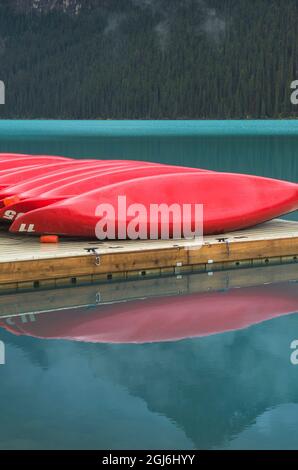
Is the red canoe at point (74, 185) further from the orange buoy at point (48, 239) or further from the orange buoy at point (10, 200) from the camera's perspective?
the orange buoy at point (48, 239)

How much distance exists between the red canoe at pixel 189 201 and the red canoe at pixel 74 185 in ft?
1.49

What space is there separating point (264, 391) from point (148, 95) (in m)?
176

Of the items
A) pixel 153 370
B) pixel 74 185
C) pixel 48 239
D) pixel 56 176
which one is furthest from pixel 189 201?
pixel 153 370

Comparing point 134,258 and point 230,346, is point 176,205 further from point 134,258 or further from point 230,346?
point 230,346

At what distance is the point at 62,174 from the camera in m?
20.7

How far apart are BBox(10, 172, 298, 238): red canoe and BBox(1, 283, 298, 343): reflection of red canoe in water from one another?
230 cm

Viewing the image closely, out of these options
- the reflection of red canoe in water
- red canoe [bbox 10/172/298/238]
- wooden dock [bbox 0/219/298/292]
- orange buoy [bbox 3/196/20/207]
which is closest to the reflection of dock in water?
the reflection of red canoe in water

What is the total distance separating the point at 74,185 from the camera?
19.2m

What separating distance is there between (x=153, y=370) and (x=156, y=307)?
364 cm

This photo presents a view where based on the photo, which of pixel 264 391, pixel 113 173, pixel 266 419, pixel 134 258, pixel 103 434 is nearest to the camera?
pixel 103 434

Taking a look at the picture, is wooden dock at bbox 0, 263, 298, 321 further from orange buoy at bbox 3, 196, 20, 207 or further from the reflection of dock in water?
orange buoy at bbox 3, 196, 20, 207

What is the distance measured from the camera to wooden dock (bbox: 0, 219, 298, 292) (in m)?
16.0

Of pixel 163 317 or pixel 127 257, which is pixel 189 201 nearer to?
pixel 127 257
